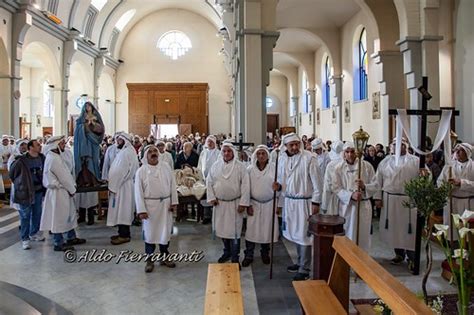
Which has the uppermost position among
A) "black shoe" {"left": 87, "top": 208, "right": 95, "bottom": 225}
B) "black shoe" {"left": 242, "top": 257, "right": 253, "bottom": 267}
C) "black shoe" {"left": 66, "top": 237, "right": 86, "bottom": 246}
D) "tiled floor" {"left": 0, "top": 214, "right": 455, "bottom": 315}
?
"black shoe" {"left": 87, "top": 208, "right": 95, "bottom": 225}

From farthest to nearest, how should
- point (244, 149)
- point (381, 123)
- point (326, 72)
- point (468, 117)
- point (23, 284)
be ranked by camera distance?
point (326, 72)
point (381, 123)
point (468, 117)
point (244, 149)
point (23, 284)

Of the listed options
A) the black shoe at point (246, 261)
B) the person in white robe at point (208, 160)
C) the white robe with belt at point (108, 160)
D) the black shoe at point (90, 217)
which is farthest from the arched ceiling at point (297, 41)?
the black shoe at point (246, 261)

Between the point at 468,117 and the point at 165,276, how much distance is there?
7.93 metres

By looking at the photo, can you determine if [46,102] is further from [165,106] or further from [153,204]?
[153,204]

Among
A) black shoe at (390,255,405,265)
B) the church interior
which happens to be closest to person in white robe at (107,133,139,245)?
the church interior

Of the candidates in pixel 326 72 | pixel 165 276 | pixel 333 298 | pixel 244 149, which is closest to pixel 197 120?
pixel 326 72

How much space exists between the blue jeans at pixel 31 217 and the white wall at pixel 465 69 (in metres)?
9.04

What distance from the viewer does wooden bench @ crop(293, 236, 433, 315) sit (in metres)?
2.08

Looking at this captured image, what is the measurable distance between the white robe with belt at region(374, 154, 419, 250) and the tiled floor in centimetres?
38

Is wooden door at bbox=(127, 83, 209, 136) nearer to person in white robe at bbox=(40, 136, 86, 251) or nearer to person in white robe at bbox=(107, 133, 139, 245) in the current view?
person in white robe at bbox=(107, 133, 139, 245)

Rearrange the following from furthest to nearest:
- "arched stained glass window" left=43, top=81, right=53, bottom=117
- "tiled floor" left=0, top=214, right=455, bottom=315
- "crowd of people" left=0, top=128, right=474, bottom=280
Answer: "arched stained glass window" left=43, top=81, right=53, bottom=117 → "crowd of people" left=0, top=128, right=474, bottom=280 → "tiled floor" left=0, top=214, right=455, bottom=315

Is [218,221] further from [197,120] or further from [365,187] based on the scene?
[197,120]

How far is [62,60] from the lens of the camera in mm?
16531

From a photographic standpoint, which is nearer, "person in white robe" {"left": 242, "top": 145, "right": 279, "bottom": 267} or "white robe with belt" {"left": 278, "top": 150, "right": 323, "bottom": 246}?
"white robe with belt" {"left": 278, "top": 150, "right": 323, "bottom": 246}
